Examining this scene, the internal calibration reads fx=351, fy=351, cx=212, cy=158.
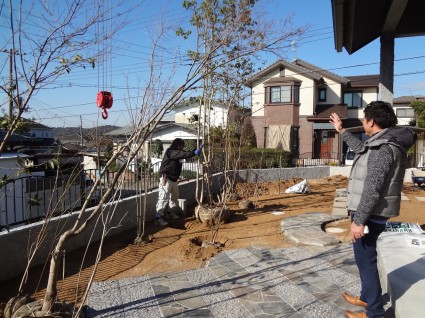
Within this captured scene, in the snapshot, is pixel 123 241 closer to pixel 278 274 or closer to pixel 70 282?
pixel 70 282

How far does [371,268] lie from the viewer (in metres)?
2.57

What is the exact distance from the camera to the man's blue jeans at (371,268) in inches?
101

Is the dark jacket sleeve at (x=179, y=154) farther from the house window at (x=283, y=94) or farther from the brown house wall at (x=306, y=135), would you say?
the brown house wall at (x=306, y=135)

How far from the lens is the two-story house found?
23.3m

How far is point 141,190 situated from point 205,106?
2.35 m

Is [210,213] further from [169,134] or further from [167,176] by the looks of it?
[169,134]

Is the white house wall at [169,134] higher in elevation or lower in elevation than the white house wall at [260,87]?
lower

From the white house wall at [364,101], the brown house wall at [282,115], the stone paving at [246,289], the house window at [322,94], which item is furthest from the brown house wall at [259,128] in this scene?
the stone paving at [246,289]

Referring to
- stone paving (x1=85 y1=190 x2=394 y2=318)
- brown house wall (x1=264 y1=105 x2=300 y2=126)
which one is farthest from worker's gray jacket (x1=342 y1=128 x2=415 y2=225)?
brown house wall (x1=264 y1=105 x2=300 y2=126)

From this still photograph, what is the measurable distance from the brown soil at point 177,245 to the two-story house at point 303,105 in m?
15.5

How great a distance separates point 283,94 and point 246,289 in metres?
21.2

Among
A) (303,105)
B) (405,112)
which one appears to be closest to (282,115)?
(303,105)

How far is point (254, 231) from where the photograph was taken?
19.7 ft

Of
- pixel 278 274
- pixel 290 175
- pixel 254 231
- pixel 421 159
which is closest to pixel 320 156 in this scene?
pixel 421 159
